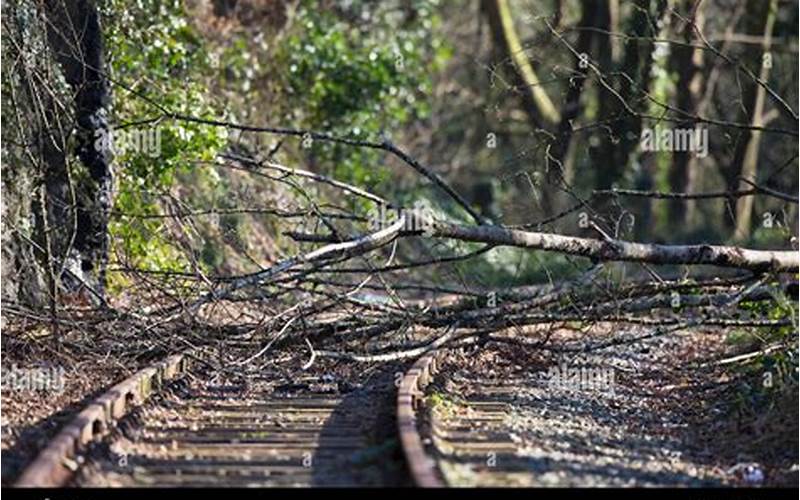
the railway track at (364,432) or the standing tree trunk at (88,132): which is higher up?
the standing tree trunk at (88,132)

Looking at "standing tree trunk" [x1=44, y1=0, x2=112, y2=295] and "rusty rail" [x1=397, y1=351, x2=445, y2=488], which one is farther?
"standing tree trunk" [x1=44, y1=0, x2=112, y2=295]

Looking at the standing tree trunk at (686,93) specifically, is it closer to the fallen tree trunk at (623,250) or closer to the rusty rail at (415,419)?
the fallen tree trunk at (623,250)

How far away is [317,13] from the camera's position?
25531 mm

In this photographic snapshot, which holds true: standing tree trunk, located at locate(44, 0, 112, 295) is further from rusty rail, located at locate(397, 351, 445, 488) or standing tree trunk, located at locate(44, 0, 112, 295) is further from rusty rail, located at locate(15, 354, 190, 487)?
rusty rail, located at locate(397, 351, 445, 488)

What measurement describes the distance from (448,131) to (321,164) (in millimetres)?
10135

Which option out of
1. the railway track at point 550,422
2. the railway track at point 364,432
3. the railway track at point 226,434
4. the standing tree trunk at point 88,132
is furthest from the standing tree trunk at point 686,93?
the railway track at point 226,434

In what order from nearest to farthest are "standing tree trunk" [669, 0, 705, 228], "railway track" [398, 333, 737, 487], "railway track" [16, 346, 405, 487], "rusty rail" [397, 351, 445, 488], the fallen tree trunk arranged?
1. "rusty rail" [397, 351, 445, 488]
2. "railway track" [16, 346, 405, 487]
3. "railway track" [398, 333, 737, 487]
4. the fallen tree trunk
5. "standing tree trunk" [669, 0, 705, 228]

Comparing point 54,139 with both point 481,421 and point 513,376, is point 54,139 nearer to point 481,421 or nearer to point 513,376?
point 513,376

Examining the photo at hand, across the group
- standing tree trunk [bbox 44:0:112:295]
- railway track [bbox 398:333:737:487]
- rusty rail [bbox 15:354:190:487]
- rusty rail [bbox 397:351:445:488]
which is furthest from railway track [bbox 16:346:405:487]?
standing tree trunk [bbox 44:0:112:295]

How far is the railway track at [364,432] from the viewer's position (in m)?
7.80

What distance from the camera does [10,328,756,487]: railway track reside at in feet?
25.6

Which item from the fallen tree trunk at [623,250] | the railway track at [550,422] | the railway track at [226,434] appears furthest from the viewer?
the fallen tree trunk at [623,250]

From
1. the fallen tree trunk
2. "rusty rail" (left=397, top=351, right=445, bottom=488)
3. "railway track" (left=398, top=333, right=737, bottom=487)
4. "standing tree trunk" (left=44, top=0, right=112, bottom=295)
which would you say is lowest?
"railway track" (left=398, top=333, right=737, bottom=487)

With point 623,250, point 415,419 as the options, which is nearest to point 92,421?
point 415,419
